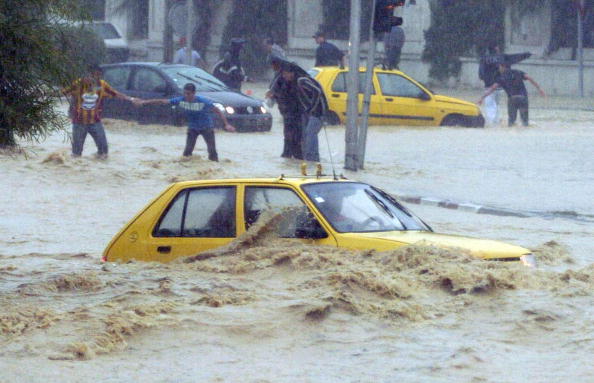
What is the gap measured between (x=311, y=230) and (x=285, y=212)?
0.30m

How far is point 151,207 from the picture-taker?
10445 mm

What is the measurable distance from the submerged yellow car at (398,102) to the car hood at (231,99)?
5.90ft

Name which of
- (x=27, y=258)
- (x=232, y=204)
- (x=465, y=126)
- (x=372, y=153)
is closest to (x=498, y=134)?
(x=465, y=126)

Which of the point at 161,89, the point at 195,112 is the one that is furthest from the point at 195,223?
the point at 161,89

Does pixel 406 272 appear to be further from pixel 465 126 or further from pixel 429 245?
pixel 465 126

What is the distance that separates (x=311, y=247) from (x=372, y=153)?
44.1 ft

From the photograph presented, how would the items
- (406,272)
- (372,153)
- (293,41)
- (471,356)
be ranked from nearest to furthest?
(471,356) → (406,272) → (372,153) → (293,41)

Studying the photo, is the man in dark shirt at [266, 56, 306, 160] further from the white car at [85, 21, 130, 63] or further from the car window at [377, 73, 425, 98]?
the white car at [85, 21, 130, 63]

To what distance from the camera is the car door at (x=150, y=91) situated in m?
25.2

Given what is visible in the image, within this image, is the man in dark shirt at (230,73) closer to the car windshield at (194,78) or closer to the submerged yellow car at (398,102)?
the car windshield at (194,78)

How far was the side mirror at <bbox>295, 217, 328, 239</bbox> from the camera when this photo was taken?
952cm

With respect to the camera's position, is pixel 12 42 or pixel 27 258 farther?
pixel 27 258

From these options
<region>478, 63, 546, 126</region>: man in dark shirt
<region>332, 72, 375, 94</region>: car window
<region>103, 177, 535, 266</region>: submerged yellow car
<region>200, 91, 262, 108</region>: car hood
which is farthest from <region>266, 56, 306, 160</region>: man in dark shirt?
<region>103, 177, 535, 266</region>: submerged yellow car

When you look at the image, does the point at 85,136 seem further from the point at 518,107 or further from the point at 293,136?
the point at 518,107
